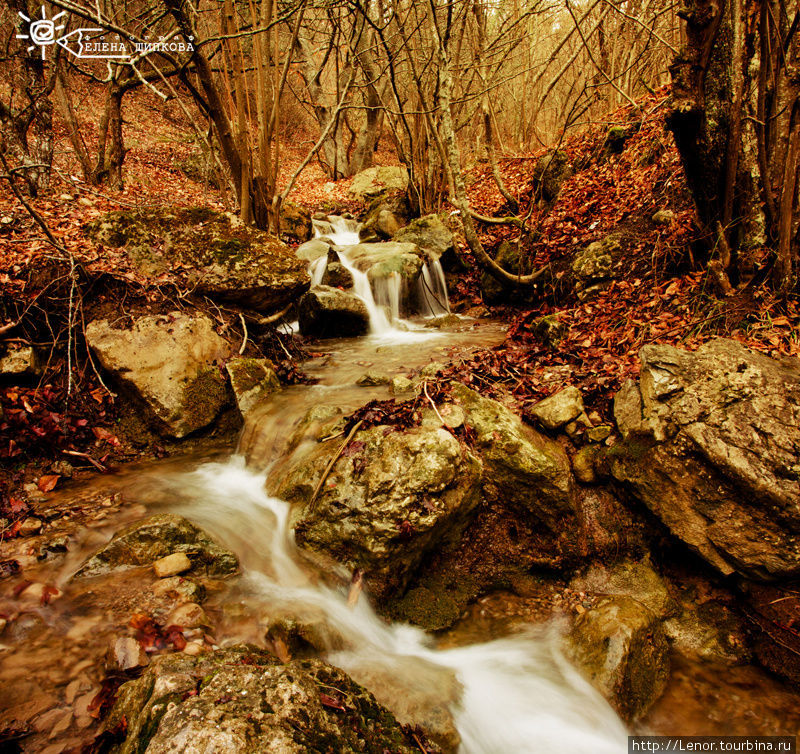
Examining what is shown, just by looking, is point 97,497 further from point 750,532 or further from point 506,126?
point 506,126

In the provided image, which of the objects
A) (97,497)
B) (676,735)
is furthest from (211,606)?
(676,735)

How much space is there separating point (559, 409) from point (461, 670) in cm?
217

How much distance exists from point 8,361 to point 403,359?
428cm

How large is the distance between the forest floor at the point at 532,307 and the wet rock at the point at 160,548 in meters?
0.84

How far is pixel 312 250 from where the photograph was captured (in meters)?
9.90

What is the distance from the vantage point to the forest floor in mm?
3742

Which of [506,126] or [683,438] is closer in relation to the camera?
[683,438]

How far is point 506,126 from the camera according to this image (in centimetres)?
1692

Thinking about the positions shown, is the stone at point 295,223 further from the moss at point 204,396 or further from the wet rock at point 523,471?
the wet rock at point 523,471

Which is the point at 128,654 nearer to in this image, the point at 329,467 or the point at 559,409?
the point at 329,467

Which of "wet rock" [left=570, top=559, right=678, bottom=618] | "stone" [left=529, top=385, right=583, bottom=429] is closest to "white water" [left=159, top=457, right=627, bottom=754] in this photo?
"wet rock" [left=570, top=559, right=678, bottom=618]

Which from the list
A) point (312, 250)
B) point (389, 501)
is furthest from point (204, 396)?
point (312, 250)

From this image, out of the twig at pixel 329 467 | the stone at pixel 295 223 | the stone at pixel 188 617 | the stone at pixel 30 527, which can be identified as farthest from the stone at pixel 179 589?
the stone at pixel 295 223

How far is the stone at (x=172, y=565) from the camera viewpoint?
2.80 meters
